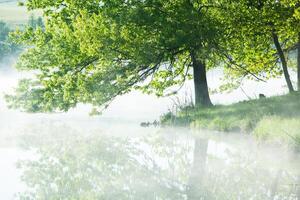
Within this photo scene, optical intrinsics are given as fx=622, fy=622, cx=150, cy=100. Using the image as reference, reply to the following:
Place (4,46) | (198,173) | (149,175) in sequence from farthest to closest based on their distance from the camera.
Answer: (4,46) < (198,173) < (149,175)

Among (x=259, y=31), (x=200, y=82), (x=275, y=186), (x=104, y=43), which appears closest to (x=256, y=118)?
(x=259, y=31)

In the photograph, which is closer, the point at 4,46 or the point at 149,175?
the point at 149,175

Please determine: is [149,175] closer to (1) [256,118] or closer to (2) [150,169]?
(2) [150,169]

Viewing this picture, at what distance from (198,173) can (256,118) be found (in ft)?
34.1

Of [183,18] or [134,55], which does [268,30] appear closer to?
[183,18]

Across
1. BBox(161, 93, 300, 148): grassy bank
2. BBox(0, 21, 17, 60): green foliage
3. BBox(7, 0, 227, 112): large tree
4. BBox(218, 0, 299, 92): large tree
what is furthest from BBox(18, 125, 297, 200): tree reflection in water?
BBox(0, 21, 17, 60): green foliage

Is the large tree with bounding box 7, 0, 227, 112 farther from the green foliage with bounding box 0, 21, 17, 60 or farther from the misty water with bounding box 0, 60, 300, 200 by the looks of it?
the green foliage with bounding box 0, 21, 17, 60

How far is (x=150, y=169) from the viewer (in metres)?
16.8

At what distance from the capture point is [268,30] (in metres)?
32.0

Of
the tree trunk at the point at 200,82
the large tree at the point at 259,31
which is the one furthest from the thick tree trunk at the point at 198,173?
the tree trunk at the point at 200,82

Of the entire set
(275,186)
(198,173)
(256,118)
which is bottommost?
(275,186)

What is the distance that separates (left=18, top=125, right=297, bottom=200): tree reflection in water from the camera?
13.0 metres

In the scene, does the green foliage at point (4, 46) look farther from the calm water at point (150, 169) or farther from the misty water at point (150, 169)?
the calm water at point (150, 169)

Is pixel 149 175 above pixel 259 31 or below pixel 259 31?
below
